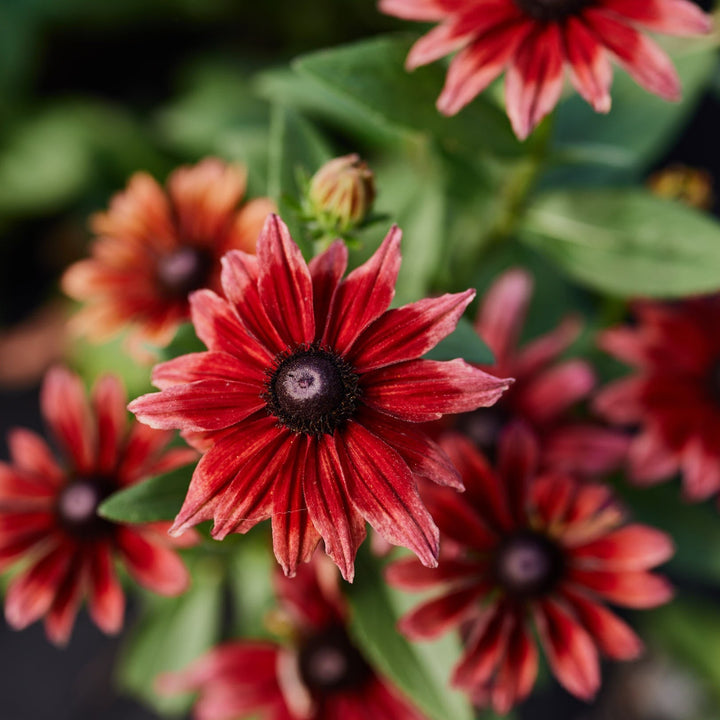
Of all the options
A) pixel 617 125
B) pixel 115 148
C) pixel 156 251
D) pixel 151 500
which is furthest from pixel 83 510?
pixel 115 148

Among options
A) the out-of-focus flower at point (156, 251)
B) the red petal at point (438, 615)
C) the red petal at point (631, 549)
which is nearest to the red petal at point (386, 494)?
the red petal at point (438, 615)

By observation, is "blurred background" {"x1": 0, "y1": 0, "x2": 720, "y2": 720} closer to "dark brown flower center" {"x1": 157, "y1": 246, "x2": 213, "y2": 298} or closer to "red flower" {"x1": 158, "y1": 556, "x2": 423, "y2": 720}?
"dark brown flower center" {"x1": 157, "y1": 246, "x2": 213, "y2": 298}

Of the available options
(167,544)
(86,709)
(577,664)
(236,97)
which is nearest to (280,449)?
(167,544)

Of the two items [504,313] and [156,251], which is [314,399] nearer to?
[504,313]

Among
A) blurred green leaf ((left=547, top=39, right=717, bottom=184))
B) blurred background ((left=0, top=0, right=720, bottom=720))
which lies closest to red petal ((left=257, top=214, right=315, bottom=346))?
blurred green leaf ((left=547, top=39, right=717, bottom=184))

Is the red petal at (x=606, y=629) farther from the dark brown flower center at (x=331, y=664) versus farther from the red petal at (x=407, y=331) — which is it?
the red petal at (x=407, y=331)

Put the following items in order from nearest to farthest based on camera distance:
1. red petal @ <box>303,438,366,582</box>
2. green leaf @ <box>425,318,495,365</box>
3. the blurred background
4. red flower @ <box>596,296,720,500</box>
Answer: red petal @ <box>303,438,366,582</box> → green leaf @ <box>425,318,495,365</box> → red flower @ <box>596,296,720,500</box> → the blurred background
